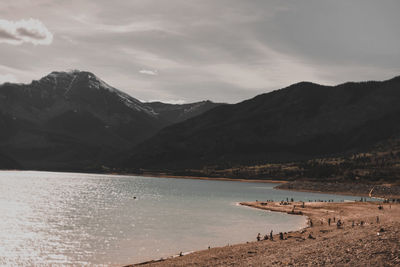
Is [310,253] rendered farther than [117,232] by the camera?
No

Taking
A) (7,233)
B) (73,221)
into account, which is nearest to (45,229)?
(7,233)

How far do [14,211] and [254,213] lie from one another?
190 ft

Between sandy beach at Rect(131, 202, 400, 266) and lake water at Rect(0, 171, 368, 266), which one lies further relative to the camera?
lake water at Rect(0, 171, 368, 266)

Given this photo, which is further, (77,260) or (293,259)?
(77,260)

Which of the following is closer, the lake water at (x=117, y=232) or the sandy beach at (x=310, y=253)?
the sandy beach at (x=310, y=253)

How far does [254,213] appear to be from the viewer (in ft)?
305

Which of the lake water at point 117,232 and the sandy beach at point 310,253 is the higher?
the sandy beach at point 310,253

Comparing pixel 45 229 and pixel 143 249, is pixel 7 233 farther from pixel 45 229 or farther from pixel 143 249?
pixel 143 249

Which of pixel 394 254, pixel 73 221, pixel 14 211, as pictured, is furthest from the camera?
pixel 14 211

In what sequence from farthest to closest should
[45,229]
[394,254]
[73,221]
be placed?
[73,221], [45,229], [394,254]

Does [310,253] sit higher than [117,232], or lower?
higher

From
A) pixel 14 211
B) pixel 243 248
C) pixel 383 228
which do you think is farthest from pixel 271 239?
pixel 14 211

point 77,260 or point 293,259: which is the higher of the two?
point 293,259

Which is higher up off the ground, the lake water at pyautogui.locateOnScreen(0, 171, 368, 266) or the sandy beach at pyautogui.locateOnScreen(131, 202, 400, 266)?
the sandy beach at pyautogui.locateOnScreen(131, 202, 400, 266)
